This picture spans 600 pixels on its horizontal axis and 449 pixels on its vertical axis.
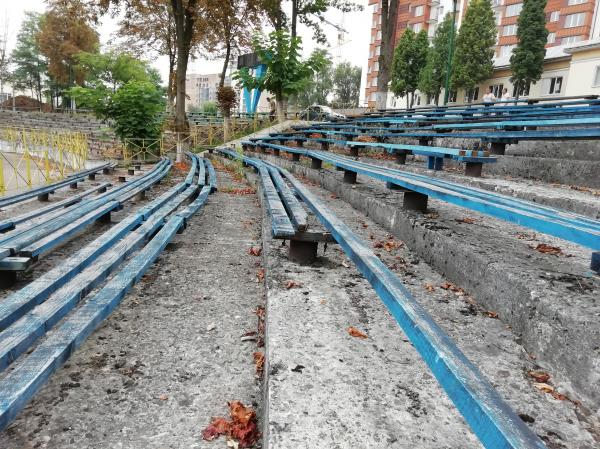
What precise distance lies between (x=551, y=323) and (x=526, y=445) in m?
0.98

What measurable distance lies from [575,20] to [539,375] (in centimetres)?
6315

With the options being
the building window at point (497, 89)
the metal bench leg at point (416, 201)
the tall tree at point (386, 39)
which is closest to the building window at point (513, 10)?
the building window at point (497, 89)

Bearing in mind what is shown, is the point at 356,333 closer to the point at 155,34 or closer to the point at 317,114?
the point at 317,114

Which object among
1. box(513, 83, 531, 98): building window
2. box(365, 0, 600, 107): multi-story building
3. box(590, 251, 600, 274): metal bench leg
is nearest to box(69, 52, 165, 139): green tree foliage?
box(590, 251, 600, 274): metal bench leg

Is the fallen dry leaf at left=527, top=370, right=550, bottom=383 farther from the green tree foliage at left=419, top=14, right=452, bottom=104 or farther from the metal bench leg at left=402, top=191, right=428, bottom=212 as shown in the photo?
the green tree foliage at left=419, top=14, right=452, bottom=104

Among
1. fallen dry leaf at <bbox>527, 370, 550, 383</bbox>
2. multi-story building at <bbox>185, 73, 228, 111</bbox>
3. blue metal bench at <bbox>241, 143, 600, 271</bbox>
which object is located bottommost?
fallen dry leaf at <bbox>527, 370, 550, 383</bbox>

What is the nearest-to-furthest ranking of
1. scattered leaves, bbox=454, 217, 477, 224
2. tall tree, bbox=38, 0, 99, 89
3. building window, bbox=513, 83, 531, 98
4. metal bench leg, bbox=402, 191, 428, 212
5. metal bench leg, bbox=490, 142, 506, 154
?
scattered leaves, bbox=454, 217, 477, 224
metal bench leg, bbox=402, 191, 428, 212
metal bench leg, bbox=490, 142, 506, 154
building window, bbox=513, 83, 531, 98
tall tree, bbox=38, 0, 99, 89

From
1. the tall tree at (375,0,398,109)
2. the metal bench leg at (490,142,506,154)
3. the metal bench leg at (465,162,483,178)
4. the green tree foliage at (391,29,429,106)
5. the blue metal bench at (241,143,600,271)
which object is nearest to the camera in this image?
the blue metal bench at (241,143,600,271)

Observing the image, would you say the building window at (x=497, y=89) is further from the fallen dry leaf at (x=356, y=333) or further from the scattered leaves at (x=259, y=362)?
the scattered leaves at (x=259, y=362)

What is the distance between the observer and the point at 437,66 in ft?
140

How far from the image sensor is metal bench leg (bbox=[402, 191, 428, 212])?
3.90m

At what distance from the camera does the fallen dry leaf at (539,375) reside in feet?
5.77

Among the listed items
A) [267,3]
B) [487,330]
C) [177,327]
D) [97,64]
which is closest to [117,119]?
[267,3]

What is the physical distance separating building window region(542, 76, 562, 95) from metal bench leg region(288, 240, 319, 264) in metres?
40.2
